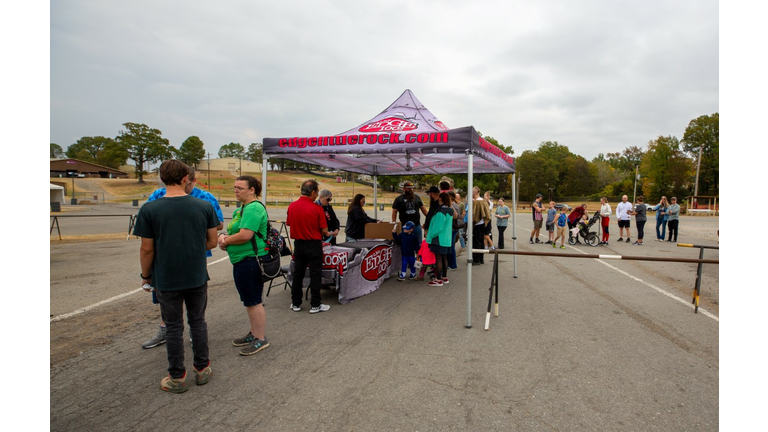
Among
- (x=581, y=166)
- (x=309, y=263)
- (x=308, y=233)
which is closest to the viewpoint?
(x=308, y=233)

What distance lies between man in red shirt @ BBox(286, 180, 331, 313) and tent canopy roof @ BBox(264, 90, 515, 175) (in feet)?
4.02

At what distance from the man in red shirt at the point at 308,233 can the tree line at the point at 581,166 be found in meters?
45.8

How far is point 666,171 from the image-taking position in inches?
2625

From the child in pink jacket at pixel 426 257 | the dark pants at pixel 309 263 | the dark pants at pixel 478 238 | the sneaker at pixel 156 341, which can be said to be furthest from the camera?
the dark pants at pixel 478 238

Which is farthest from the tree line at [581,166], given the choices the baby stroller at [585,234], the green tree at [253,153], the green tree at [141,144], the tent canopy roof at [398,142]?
the tent canopy roof at [398,142]

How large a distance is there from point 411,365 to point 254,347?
5.43 feet

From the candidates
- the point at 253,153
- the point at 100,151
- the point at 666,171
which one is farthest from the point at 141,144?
the point at 666,171

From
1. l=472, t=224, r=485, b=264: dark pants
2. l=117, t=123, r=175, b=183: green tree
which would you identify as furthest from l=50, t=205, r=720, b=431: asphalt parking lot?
l=117, t=123, r=175, b=183: green tree

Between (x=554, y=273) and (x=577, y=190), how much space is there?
290 feet

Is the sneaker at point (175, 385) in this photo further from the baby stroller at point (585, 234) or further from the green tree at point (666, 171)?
the green tree at point (666, 171)

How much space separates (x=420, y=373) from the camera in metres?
3.40

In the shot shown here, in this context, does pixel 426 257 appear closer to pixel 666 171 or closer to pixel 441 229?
pixel 441 229

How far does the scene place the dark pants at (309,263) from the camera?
15.9 feet

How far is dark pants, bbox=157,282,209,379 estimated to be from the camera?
3.00m
